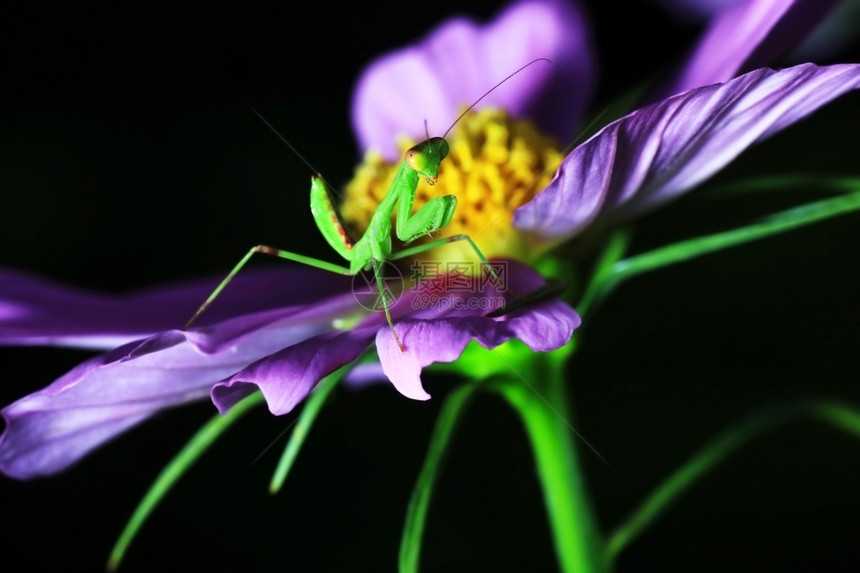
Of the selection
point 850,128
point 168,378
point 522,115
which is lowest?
point 850,128

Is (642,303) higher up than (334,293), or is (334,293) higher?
(334,293)

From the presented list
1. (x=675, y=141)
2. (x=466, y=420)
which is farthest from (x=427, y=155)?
(x=466, y=420)

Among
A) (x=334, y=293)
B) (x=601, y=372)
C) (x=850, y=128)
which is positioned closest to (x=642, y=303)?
(x=601, y=372)

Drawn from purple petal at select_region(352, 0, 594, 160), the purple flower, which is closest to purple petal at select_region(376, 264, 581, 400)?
the purple flower

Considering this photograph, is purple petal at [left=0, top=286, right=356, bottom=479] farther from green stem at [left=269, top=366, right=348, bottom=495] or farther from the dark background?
the dark background

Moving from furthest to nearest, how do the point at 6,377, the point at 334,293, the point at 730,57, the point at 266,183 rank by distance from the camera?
1. the point at 266,183
2. the point at 6,377
3. the point at 334,293
4. the point at 730,57

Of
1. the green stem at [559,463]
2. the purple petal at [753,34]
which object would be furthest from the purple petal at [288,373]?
the purple petal at [753,34]

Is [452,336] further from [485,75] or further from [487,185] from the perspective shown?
[485,75]

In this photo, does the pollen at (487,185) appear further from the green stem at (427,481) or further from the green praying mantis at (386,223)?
the green stem at (427,481)

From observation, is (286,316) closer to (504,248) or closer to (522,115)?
(504,248)
